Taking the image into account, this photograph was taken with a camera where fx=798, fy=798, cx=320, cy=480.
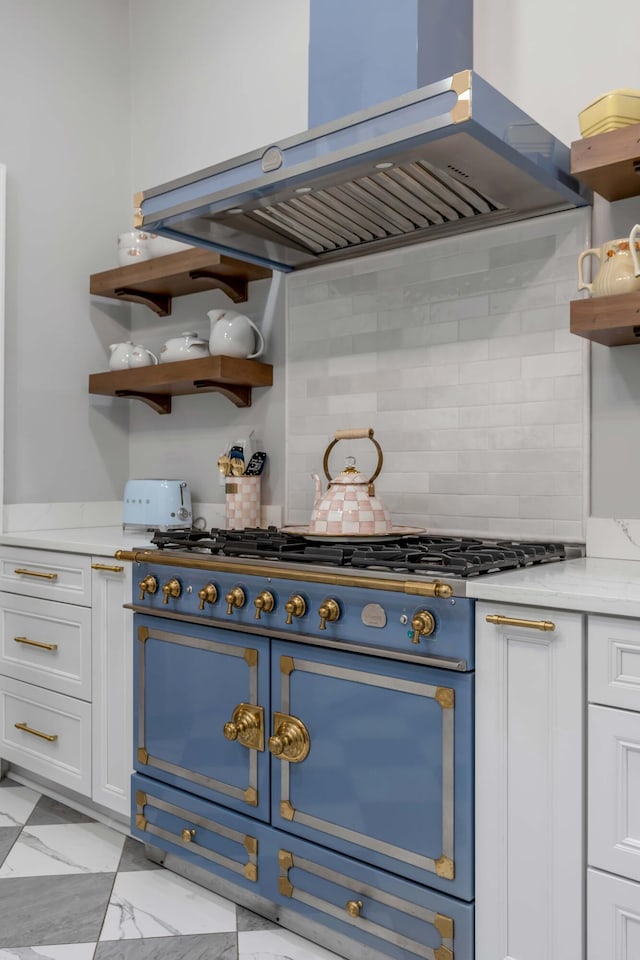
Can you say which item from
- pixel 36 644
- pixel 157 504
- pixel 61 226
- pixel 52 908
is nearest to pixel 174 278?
pixel 61 226

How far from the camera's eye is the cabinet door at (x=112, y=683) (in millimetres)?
2270

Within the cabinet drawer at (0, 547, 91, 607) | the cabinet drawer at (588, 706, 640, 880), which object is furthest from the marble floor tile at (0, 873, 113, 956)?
the cabinet drawer at (588, 706, 640, 880)

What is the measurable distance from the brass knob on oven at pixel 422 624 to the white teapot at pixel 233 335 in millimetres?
1435

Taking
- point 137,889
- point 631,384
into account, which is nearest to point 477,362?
point 631,384

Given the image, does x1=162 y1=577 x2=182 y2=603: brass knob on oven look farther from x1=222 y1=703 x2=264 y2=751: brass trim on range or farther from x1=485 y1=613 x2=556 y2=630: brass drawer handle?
x1=485 y1=613 x2=556 y2=630: brass drawer handle

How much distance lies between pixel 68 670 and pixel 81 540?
0.41m

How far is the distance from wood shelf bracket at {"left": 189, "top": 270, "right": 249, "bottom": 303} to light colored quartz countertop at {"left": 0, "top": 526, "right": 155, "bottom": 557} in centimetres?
91

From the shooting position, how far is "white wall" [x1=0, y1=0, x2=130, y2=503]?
2984 millimetres

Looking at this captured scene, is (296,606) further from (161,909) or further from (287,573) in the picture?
(161,909)

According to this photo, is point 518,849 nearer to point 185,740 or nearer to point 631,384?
point 185,740

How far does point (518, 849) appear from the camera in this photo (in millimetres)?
1449

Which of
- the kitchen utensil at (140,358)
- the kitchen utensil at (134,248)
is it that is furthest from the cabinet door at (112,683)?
the kitchen utensil at (134,248)

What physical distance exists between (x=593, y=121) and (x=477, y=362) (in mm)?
685

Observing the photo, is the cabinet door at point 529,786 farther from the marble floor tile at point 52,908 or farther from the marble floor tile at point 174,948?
the marble floor tile at point 52,908
